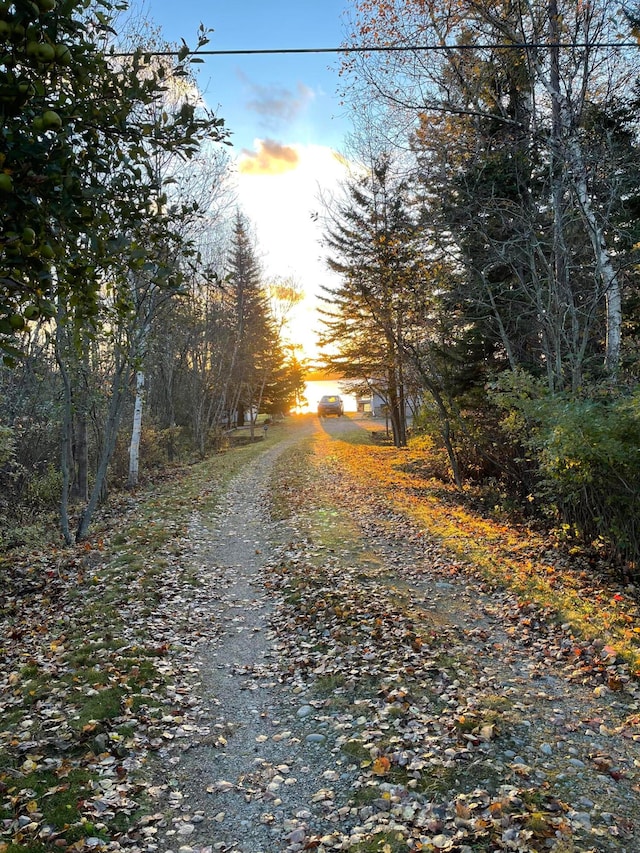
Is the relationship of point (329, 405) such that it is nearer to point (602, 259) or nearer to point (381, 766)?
point (602, 259)

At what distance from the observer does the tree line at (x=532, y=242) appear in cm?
799

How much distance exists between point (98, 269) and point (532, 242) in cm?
905

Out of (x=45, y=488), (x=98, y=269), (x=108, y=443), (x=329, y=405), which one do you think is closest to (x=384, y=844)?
(x=98, y=269)

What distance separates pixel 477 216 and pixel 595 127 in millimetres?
2422

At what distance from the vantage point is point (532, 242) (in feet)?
31.8

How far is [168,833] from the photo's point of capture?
3.31m

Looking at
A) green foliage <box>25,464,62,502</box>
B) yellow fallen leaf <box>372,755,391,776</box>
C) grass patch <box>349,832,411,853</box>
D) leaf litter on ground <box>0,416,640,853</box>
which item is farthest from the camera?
green foliage <box>25,464,62,502</box>

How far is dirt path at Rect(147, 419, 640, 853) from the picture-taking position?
129 inches

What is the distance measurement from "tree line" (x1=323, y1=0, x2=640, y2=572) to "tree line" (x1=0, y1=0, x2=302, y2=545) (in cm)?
504

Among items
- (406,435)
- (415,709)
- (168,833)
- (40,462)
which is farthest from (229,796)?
(406,435)

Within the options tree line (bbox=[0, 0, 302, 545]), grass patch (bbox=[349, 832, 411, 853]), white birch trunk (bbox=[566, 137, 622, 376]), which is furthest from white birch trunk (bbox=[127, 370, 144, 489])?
grass patch (bbox=[349, 832, 411, 853])

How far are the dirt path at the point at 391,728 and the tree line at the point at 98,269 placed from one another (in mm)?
3147

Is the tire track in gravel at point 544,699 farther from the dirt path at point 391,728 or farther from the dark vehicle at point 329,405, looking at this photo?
the dark vehicle at point 329,405

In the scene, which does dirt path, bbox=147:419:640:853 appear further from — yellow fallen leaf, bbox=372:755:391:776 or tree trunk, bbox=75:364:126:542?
tree trunk, bbox=75:364:126:542
